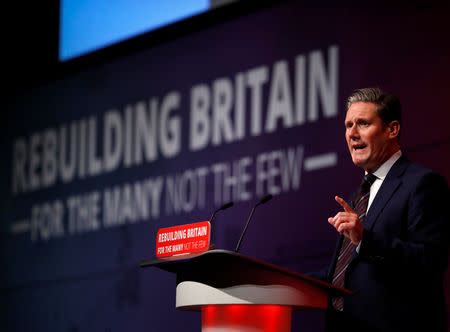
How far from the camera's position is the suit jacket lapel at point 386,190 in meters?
2.26

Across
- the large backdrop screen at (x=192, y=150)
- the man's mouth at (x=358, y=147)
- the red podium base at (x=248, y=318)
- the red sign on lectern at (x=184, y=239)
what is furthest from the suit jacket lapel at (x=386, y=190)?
the large backdrop screen at (x=192, y=150)

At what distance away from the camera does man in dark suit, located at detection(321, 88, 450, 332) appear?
2.06 metres

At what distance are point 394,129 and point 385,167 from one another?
140 millimetres

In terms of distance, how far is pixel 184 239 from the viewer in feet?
6.90

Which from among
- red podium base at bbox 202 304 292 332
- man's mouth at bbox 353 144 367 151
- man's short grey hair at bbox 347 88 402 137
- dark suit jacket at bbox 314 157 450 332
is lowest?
red podium base at bbox 202 304 292 332

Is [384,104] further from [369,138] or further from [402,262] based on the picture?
[402,262]

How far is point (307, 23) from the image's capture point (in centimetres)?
386

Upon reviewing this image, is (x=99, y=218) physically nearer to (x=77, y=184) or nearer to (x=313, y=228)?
(x=77, y=184)

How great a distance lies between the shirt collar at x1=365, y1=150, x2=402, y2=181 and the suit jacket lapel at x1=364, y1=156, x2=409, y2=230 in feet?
0.10

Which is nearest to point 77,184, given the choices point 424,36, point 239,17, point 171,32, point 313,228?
point 171,32

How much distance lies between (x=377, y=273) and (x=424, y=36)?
1634 mm

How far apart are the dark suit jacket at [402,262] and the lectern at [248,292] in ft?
0.47

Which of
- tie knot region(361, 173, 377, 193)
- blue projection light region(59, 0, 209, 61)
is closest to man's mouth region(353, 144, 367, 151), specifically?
tie knot region(361, 173, 377, 193)

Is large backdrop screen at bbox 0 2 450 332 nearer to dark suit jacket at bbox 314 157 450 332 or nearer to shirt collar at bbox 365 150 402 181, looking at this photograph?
shirt collar at bbox 365 150 402 181
